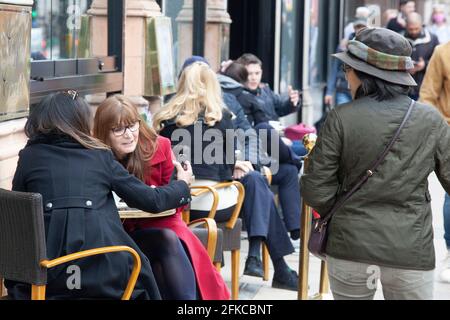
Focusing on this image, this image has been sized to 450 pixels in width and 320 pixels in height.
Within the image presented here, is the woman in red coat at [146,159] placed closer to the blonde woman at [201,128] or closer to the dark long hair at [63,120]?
the dark long hair at [63,120]

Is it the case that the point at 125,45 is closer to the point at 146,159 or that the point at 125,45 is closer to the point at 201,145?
the point at 201,145

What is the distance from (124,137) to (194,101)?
1648 millimetres

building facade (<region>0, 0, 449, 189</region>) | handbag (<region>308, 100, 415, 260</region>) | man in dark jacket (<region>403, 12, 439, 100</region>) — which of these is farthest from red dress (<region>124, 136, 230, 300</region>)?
man in dark jacket (<region>403, 12, 439, 100</region>)

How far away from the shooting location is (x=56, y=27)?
21.8ft

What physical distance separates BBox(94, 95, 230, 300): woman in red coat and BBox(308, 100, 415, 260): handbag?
1094 millimetres

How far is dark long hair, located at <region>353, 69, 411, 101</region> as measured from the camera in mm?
Result: 4012

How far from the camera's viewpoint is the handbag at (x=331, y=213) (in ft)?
12.9

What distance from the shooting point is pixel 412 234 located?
13.0ft

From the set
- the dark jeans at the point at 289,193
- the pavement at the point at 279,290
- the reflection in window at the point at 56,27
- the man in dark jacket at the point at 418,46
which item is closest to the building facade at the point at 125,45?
the reflection in window at the point at 56,27

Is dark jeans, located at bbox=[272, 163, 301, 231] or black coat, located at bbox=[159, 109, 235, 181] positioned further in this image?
dark jeans, located at bbox=[272, 163, 301, 231]

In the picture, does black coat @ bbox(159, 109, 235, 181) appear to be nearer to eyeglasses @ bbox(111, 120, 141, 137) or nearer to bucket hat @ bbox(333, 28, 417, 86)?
eyeglasses @ bbox(111, 120, 141, 137)

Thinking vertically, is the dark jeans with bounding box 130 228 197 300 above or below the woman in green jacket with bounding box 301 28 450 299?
below

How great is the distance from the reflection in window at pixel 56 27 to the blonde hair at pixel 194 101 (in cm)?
78
